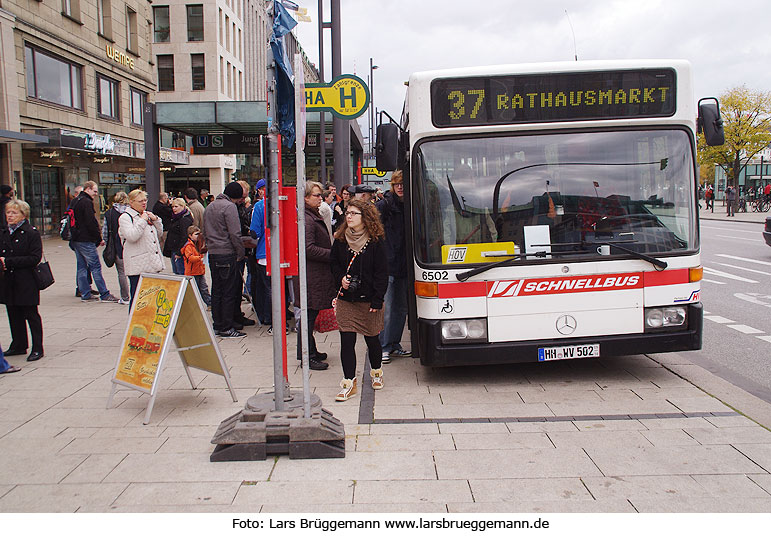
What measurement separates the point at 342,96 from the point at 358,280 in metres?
5.40

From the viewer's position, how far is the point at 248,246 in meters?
8.77

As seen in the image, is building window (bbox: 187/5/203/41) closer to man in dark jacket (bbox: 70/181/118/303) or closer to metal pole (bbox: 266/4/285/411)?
man in dark jacket (bbox: 70/181/118/303)

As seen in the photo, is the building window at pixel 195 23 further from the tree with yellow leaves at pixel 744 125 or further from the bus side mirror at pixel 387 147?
the bus side mirror at pixel 387 147

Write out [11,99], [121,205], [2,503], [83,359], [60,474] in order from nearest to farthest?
[2,503], [60,474], [83,359], [121,205], [11,99]

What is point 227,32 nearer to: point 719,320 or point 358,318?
point 719,320

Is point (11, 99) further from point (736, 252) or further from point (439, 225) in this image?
point (736, 252)

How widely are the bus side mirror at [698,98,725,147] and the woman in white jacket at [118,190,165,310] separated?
628cm

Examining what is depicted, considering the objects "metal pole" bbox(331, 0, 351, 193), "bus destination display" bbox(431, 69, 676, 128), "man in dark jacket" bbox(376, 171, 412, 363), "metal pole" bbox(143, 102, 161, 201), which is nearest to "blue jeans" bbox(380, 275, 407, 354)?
"man in dark jacket" bbox(376, 171, 412, 363)

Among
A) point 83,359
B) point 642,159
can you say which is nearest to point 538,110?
point 642,159

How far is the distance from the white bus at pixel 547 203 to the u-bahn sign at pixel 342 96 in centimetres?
473

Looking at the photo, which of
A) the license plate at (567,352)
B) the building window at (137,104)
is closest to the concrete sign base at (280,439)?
the license plate at (567,352)

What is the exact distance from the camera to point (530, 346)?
5.80m

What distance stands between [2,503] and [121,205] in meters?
8.15

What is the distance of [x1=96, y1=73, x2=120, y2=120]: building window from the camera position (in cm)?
2788
